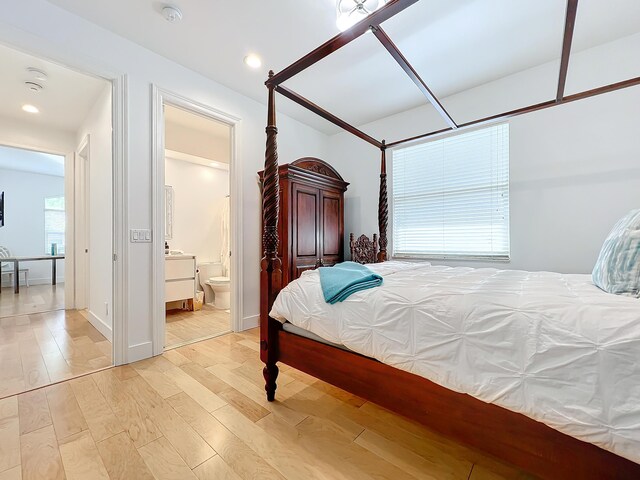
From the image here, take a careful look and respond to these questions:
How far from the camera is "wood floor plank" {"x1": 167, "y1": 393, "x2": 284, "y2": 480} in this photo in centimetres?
116

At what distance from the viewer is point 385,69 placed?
2.59 m

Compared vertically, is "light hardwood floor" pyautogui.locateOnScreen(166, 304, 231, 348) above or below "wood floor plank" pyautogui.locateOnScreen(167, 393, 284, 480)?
below

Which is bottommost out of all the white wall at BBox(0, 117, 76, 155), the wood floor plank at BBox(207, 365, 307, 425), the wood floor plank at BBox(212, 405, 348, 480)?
the wood floor plank at BBox(207, 365, 307, 425)

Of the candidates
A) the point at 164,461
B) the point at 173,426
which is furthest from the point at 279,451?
the point at 173,426

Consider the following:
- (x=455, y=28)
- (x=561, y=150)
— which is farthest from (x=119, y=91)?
(x=561, y=150)

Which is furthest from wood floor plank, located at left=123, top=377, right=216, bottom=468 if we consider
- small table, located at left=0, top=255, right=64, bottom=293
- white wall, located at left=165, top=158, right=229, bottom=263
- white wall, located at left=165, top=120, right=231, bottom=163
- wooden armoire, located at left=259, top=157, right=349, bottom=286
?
small table, located at left=0, top=255, right=64, bottom=293

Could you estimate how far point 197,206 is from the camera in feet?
14.9

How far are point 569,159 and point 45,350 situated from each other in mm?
4869

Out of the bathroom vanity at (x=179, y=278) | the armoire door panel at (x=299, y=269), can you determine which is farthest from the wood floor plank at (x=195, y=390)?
the bathroom vanity at (x=179, y=278)

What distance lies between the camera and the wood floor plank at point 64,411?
143 cm

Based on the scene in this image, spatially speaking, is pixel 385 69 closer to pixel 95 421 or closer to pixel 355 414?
pixel 355 414

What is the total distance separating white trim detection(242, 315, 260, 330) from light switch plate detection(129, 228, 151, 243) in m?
1.28

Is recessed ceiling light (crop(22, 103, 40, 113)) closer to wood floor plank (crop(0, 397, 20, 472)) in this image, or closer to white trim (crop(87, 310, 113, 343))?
white trim (crop(87, 310, 113, 343))

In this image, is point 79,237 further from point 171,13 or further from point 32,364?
point 171,13
